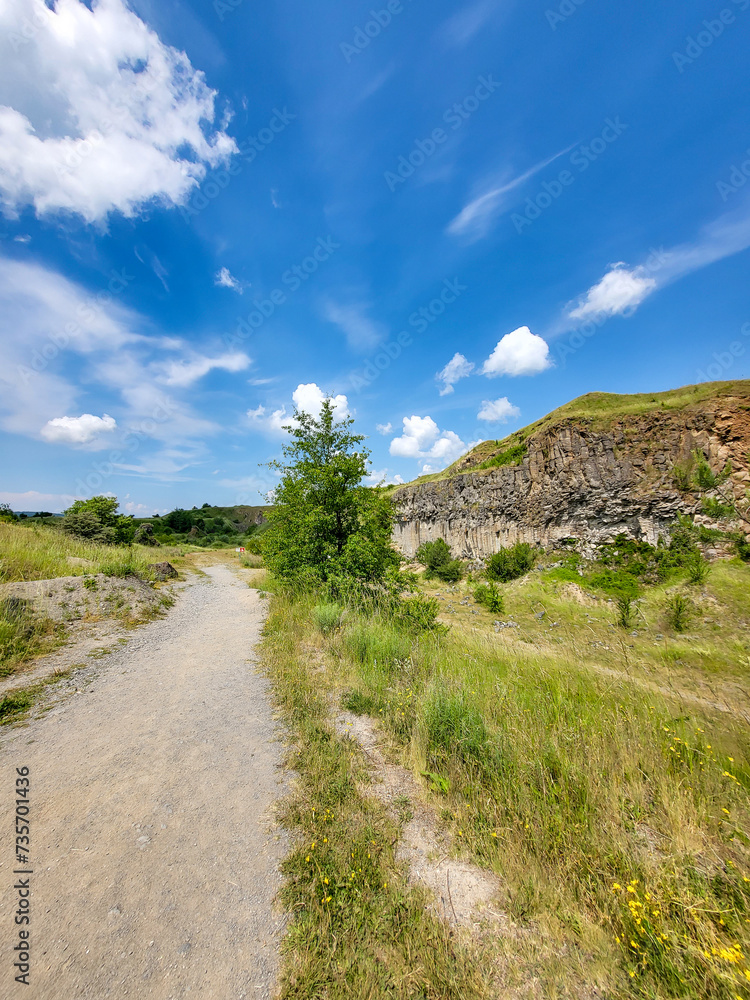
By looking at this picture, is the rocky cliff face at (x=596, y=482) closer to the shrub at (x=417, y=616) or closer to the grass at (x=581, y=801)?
Result: the shrub at (x=417, y=616)

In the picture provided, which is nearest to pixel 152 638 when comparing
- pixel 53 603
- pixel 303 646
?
pixel 53 603

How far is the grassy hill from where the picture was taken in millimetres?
20281

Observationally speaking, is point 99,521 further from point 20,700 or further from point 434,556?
point 434,556

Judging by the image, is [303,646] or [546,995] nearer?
[546,995]

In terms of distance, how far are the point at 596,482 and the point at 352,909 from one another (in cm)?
2662

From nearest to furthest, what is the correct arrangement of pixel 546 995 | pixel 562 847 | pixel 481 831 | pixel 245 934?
pixel 546 995 → pixel 245 934 → pixel 562 847 → pixel 481 831

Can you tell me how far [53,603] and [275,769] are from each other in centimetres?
759

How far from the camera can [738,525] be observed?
17.5 m

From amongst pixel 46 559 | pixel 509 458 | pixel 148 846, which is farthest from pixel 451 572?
pixel 148 846

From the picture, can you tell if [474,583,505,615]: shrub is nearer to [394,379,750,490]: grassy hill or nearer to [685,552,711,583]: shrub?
[685,552,711,583]: shrub

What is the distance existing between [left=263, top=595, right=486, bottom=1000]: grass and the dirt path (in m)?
0.17

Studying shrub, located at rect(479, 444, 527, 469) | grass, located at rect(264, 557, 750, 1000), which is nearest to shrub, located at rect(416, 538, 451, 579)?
shrub, located at rect(479, 444, 527, 469)

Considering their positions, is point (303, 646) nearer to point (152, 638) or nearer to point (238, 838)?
point (152, 638)

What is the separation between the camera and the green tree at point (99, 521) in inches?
745
